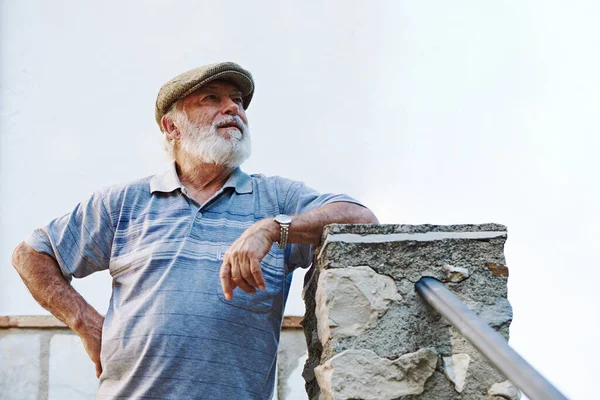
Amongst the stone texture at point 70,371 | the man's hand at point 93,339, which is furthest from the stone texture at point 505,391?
the stone texture at point 70,371

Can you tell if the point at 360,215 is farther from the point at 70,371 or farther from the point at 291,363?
the point at 70,371

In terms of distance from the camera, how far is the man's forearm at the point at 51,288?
2.78 m

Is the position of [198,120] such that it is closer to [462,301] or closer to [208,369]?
[208,369]

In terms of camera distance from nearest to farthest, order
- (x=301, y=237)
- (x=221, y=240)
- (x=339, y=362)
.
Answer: (x=339, y=362) → (x=301, y=237) → (x=221, y=240)

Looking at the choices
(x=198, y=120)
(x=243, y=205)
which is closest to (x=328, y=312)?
(x=243, y=205)

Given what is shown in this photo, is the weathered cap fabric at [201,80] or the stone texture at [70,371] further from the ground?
the weathered cap fabric at [201,80]

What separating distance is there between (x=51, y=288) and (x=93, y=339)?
256 mm

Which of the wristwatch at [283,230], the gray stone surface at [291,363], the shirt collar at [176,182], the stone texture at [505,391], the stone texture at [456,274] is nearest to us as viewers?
the stone texture at [505,391]

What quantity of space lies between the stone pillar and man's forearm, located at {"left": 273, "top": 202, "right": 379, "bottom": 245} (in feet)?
0.73

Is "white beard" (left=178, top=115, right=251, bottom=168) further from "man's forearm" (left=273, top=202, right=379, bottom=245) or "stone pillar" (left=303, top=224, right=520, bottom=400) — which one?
"stone pillar" (left=303, top=224, right=520, bottom=400)

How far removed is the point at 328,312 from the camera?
79.7 inches

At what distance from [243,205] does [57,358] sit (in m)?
1.72

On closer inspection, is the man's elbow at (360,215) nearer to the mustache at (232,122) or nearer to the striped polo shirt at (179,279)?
the striped polo shirt at (179,279)

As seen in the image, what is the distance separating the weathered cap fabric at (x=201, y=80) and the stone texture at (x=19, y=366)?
1480 millimetres
